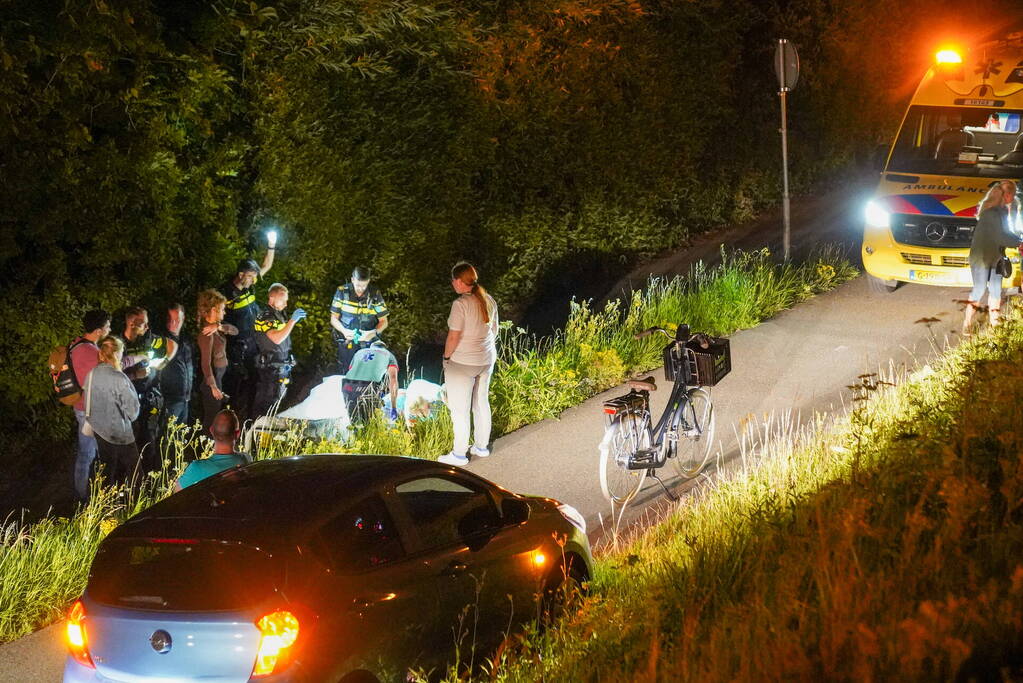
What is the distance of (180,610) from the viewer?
5.42 m

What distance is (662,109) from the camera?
19.5 m

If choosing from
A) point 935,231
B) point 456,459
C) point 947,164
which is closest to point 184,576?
point 456,459

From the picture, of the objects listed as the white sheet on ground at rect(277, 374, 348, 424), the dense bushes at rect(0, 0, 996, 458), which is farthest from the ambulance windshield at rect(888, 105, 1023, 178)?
the white sheet on ground at rect(277, 374, 348, 424)

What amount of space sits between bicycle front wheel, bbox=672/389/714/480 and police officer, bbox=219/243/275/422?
4441 mm

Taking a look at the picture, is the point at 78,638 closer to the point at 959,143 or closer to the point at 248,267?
the point at 248,267

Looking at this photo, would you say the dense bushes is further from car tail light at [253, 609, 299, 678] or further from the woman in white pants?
car tail light at [253, 609, 299, 678]

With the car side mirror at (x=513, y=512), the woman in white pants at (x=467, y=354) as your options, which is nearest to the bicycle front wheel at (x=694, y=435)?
the woman in white pants at (x=467, y=354)

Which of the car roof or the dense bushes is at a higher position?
the dense bushes

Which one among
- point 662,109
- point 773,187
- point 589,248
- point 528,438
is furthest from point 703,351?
point 773,187

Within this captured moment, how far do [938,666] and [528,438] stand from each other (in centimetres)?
711

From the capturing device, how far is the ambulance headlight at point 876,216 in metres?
15.1

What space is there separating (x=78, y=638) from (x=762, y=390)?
7994mm

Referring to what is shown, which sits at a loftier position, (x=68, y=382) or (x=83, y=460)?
(x=68, y=382)

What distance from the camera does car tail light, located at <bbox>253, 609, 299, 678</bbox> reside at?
5.33m
